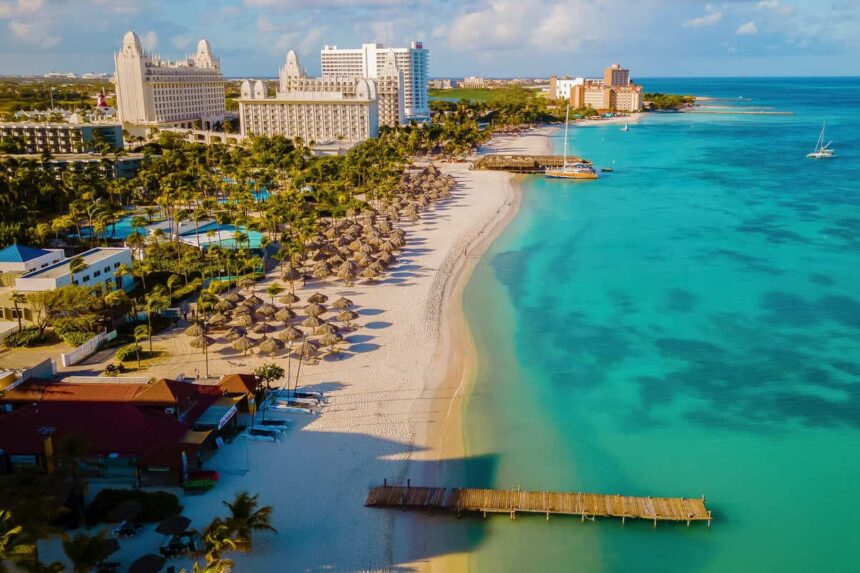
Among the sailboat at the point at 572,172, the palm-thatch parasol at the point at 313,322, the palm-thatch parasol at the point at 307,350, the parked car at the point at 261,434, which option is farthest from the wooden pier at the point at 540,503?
the sailboat at the point at 572,172

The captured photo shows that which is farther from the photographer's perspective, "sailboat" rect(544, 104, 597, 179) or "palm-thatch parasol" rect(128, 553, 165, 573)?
"sailboat" rect(544, 104, 597, 179)

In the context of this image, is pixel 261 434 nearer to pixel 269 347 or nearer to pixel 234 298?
pixel 269 347

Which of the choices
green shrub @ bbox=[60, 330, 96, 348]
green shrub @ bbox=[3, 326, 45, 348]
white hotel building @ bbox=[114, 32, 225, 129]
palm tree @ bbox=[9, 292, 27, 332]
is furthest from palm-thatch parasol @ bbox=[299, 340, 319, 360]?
white hotel building @ bbox=[114, 32, 225, 129]

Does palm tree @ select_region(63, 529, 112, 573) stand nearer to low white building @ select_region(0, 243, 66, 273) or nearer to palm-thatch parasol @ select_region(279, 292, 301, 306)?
palm-thatch parasol @ select_region(279, 292, 301, 306)

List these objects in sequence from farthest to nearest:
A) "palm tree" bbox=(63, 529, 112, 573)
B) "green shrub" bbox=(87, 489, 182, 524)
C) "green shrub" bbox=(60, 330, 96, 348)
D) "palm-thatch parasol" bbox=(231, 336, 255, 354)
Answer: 1. "green shrub" bbox=(60, 330, 96, 348)
2. "palm-thatch parasol" bbox=(231, 336, 255, 354)
3. "green shrub" bbox=(87, 489, 182, 524)
4. "palm tree" bbox=(63, 529, 112, 573)

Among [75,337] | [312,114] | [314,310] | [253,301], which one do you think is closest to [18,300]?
[75,337]

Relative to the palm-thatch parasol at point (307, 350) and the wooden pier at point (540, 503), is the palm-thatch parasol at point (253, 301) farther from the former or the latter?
the wooden pier at point (540, 503)
